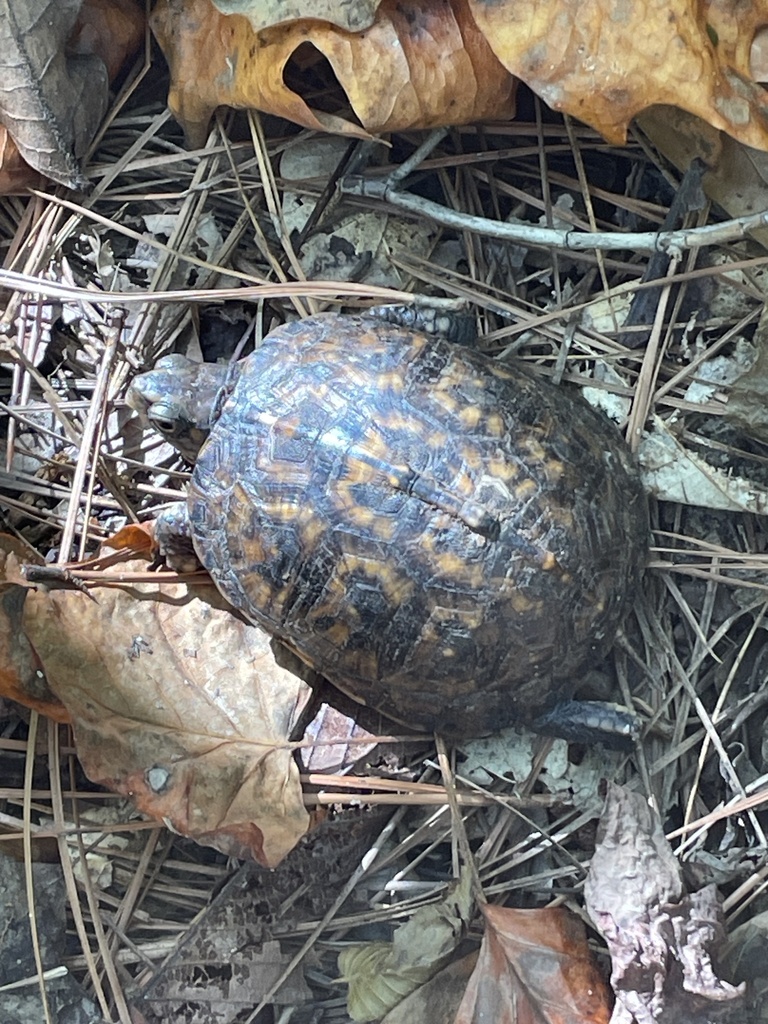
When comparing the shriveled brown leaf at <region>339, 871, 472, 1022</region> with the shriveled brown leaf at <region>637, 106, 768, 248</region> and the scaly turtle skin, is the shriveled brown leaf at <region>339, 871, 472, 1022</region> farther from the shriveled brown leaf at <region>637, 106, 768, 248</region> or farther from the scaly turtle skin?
the shriveled brown leaf at <region>637, 106, 768, 248</region>

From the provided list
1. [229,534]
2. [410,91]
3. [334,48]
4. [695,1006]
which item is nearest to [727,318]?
[410,91]

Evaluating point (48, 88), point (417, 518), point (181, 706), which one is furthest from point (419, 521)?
point (48, 88)

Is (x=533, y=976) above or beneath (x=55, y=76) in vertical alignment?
beneath

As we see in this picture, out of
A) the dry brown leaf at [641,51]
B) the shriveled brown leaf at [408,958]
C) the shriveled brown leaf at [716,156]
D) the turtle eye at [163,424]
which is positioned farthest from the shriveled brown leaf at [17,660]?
the shriveled brown leaf at [716,156]

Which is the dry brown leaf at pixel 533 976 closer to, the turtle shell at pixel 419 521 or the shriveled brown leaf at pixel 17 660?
the turtle shell at pixel 419 521

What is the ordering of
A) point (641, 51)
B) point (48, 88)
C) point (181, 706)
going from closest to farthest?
point (641, 51) < point (181, 706) < point (48, 88)

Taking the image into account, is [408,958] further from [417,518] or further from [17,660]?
[17,660]
